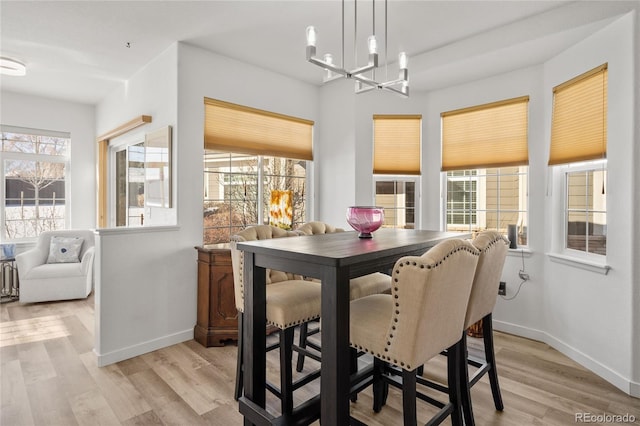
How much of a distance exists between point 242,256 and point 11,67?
12.2 ft

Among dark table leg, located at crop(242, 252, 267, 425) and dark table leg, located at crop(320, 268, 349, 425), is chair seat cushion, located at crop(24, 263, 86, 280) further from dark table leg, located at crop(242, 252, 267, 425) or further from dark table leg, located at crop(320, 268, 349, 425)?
dark table leg, located at crop(320, 268, 349, 425)

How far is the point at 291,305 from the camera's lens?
1.93 metres

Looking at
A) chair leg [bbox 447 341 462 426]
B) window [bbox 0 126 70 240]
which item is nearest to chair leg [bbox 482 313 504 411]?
chair leg [bbox 447 341 462 426]

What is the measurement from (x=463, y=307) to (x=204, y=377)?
1.95 metres

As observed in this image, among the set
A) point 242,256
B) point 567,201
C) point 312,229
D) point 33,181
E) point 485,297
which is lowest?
point 485,297

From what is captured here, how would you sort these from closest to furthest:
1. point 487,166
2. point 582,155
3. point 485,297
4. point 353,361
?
point 485,297
point 353,361
point 582,155
point 487,166

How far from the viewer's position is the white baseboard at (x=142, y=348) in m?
2.81

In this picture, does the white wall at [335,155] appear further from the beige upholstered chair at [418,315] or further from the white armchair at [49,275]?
the white armchair at [49,275]

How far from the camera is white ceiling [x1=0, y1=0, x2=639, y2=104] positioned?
105 inches

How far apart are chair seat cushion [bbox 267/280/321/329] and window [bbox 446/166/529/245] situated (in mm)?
2454

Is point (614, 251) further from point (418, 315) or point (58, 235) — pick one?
point (58, 235)

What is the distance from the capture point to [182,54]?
3293 millimetres

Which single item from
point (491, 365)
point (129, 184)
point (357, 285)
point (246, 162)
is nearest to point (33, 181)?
point (129, 184)

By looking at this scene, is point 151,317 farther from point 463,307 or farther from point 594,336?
point 594,336
